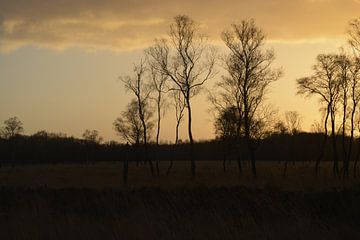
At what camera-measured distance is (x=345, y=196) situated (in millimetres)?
16609

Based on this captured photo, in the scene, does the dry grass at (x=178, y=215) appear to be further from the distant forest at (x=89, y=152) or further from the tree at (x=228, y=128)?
the distant forest at (x=89, y=152)

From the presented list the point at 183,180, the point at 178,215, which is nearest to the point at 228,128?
the point at 183,180

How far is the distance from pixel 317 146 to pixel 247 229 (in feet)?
347

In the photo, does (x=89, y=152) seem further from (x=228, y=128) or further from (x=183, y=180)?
(x=183, y=180)

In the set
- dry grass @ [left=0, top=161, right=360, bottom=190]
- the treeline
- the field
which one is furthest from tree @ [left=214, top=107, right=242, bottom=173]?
the treeline

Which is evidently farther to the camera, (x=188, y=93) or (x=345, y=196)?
(x=188, y=93)

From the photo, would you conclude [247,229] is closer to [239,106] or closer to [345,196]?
[345,196]

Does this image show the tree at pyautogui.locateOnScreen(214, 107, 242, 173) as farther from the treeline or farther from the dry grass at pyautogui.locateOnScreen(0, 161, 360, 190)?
the treeline

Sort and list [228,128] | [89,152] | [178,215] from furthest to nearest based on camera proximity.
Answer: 1. [89,152]
2. [228,128]
3. [178,215]

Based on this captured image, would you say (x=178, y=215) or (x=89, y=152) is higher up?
(x=89, y=152)

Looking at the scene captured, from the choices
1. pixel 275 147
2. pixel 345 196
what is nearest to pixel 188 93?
pixel 345 196

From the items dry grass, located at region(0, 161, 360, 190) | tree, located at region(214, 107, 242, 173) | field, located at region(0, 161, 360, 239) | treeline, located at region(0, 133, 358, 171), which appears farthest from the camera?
treeline, located at region(0, 133, 358, 171)

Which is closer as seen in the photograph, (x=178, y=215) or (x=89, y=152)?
(x=178, y=215)

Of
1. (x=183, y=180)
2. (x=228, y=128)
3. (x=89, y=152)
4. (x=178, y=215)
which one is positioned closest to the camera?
(x=178, y=215)
